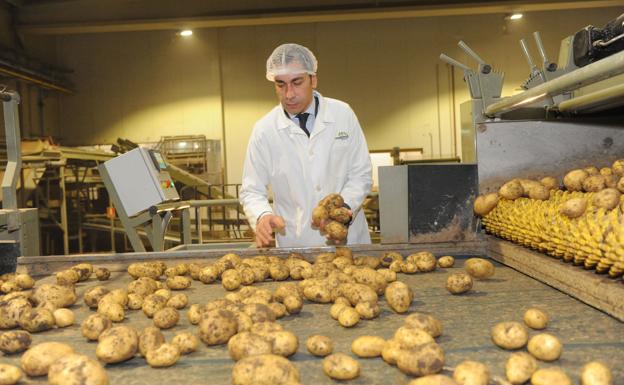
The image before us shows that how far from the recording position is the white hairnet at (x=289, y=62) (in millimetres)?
3207

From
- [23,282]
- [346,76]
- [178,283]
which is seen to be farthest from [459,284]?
[346,76]

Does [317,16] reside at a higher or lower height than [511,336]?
higher

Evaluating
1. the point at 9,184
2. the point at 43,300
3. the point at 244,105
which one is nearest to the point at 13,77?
the point at 244,105

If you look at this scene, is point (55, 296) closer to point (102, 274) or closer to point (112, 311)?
point (112, 311)

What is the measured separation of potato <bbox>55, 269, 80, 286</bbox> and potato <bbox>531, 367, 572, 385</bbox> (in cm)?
174

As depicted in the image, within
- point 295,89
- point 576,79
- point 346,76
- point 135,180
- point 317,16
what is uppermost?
point 317,16

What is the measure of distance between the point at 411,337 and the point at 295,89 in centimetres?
221

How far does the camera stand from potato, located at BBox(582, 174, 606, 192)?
7.02 ft

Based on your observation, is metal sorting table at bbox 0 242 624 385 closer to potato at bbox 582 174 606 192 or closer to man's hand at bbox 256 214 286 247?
potato at bbox 582 174 606 192

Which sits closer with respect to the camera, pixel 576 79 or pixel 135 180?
pixel 576 79

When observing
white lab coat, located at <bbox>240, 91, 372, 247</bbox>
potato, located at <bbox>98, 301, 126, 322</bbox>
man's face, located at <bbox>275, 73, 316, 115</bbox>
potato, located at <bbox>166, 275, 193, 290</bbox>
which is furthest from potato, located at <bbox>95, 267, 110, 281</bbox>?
man's face, located at <bbox>275, 73, 316, 115</bbox>

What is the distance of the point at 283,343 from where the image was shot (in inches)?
52.2

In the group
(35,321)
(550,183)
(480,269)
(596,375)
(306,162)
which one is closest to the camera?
(596,375)

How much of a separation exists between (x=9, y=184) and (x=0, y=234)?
1.00 ft
